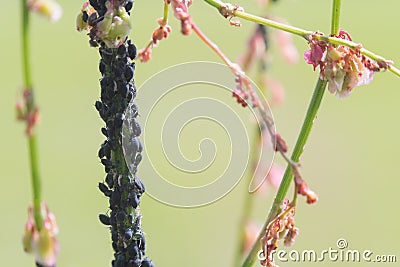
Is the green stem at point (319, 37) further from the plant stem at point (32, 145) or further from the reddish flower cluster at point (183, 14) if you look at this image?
the plant stem at point (32, 145)

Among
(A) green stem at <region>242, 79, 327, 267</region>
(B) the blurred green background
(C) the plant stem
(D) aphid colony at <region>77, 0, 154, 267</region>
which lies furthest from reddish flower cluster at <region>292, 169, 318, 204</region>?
(B) the blurred green background

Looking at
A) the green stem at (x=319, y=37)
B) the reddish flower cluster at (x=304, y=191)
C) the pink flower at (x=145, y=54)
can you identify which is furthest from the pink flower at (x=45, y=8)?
the reddish flower cluster at (x=304, y=191)

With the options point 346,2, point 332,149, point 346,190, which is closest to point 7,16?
point 346,2

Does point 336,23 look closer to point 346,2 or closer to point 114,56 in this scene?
point 114,56

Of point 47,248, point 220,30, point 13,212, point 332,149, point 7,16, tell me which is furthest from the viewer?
point 7,16

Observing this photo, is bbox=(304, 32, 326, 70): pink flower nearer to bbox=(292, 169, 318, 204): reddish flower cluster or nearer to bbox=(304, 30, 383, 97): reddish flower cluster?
bbox=(304, 30, 383, 97): reddish flower cluster
